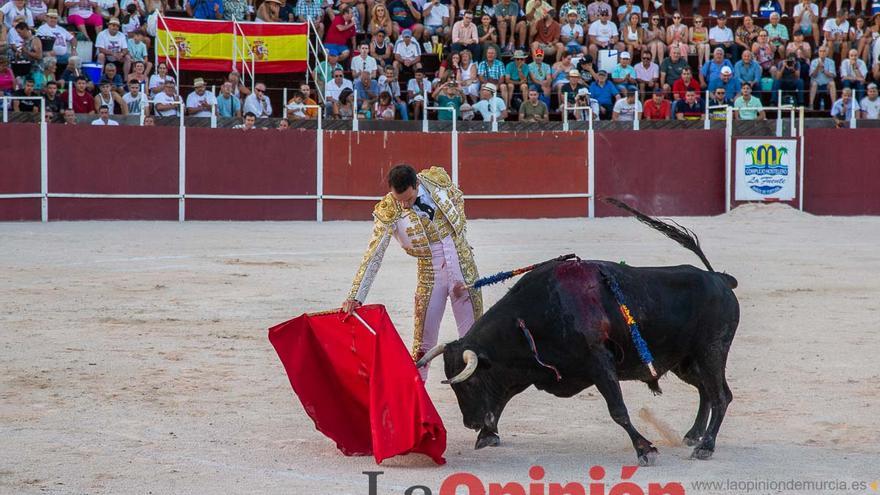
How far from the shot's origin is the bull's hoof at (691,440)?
16.7 ft

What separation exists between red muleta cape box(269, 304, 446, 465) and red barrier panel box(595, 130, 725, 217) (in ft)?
38.5

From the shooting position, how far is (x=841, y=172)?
16969 mm

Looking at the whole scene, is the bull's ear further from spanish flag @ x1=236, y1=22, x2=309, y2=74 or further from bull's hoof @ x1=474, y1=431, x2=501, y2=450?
spanish flag @ x1=236, y1=22, x2=309, y2=74

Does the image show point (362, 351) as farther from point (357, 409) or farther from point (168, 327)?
point (168, 327)

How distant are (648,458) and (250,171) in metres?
11.9

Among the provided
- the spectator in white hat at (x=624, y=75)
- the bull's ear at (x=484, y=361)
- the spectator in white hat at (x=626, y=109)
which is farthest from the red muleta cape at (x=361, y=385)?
the spectator in white hat at (x=624, y=75)

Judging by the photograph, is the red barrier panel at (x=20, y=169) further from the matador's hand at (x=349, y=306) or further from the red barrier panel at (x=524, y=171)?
the matador's hand at (x=349, y=306)

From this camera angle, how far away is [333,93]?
1625 centimetres

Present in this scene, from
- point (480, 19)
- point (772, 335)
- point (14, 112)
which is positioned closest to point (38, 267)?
point (14, 112)

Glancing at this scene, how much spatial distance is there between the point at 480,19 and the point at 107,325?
10.7 meters

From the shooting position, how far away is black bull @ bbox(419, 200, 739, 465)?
4766 mm

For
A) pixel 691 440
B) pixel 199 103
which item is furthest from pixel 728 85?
pixel 691 440

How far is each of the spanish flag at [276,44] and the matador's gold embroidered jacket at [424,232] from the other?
11.3 metres

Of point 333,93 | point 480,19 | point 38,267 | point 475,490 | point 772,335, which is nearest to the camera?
point 475,490
